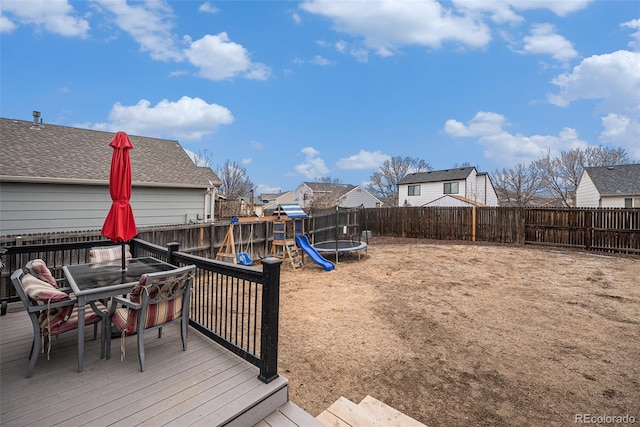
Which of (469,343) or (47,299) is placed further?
(469,343)

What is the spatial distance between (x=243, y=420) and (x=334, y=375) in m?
1.50

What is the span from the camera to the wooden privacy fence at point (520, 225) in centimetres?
1052

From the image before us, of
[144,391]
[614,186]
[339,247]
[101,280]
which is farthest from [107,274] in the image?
[614,186]

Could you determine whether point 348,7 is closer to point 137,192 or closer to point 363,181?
point 137,192

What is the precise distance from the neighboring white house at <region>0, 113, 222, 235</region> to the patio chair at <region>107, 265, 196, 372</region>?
728 cm

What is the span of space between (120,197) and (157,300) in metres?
1.34

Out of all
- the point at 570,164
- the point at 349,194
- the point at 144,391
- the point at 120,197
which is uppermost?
the point at 570,164

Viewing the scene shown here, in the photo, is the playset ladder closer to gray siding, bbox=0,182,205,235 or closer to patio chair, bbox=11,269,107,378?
gray siding, bbox=0,182,205,235

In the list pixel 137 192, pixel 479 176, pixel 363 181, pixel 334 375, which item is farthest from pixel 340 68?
pixel 363 181

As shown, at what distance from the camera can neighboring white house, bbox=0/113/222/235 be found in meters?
7.42

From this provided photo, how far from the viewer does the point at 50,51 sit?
9.52m

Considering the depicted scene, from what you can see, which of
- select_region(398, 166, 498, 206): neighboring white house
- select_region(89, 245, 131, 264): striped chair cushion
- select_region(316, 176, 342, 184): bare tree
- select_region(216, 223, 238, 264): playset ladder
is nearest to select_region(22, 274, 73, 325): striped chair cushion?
select_region(89, 245, 131, 264): striped chair cushion

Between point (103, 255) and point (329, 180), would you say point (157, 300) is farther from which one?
point (329, 180)

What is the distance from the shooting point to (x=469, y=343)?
160 inches
